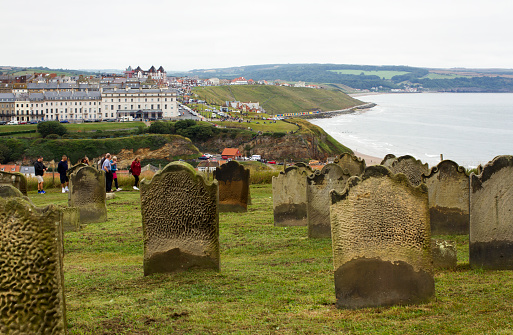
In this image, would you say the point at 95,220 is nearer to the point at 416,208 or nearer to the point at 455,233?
the point at 455,233

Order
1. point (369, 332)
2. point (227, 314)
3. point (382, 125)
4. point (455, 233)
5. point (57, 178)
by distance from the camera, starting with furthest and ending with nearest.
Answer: point (382, 125)
point (57, 178)
point (455, 233)
point (227, 314)
point (369, 332)

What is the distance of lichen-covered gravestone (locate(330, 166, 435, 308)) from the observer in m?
8.01

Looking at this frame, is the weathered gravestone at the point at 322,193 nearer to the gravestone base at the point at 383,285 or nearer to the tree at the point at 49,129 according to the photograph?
the gravestone base at the point at 383,285

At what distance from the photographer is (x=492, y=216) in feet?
32.2

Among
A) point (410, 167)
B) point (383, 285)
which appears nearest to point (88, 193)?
point (410, 167)

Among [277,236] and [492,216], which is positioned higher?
[492,216]

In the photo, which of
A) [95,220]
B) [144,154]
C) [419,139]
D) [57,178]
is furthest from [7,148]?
[95,220]

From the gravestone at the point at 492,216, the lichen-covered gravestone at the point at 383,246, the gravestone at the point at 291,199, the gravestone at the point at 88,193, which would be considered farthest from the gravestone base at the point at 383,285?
the gravestone at the point at 88,193

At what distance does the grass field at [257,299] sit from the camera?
7.07 meters

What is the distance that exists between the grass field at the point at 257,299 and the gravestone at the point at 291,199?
2994 mm

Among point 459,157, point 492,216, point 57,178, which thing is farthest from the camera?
point 459,157

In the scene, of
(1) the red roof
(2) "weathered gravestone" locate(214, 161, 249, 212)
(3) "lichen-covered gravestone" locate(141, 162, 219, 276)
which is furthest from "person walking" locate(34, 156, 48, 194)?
(1) the red roof

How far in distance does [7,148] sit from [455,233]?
117536 millimetres

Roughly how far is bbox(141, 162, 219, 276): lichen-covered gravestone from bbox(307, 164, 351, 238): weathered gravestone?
4420mm
